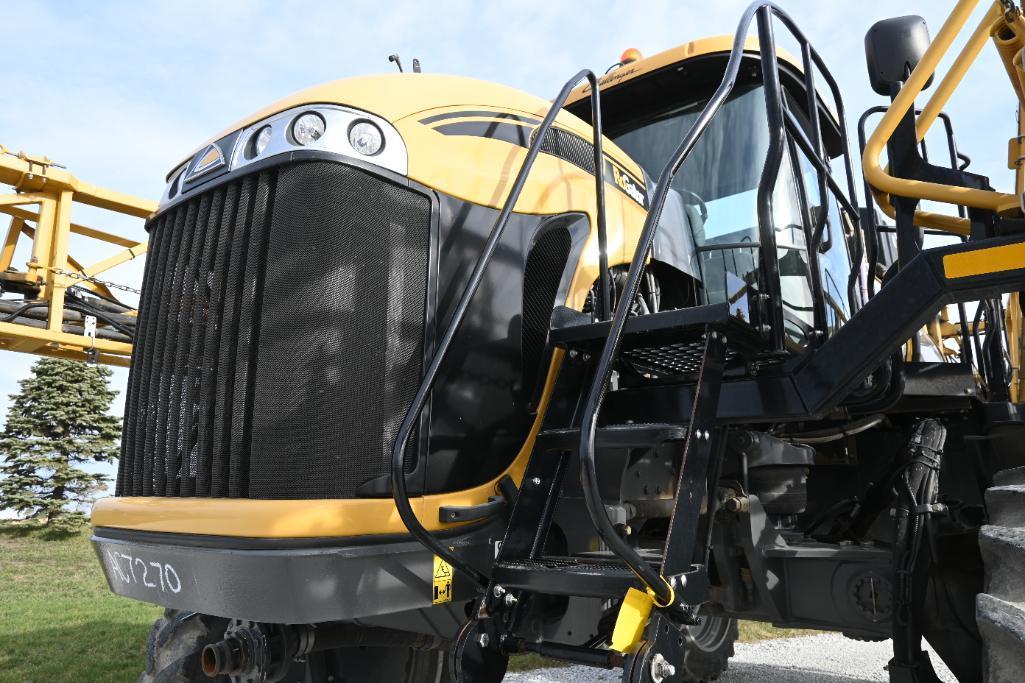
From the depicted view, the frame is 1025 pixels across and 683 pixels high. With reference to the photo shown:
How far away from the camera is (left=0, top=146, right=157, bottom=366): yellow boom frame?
28.5 feet

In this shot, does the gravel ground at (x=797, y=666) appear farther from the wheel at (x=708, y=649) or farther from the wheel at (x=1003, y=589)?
the wheel at (x=1003, y=589)

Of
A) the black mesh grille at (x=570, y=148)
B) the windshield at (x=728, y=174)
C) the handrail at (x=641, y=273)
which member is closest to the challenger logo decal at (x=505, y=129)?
the black mesh grille at (x=570, y=148)

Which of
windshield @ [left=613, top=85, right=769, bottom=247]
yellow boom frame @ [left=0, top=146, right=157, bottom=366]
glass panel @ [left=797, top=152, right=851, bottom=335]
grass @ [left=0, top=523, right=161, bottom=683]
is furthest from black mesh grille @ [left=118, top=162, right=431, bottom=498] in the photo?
yellow boom frame @ [left=0, top=146, right=157, bottom=366]

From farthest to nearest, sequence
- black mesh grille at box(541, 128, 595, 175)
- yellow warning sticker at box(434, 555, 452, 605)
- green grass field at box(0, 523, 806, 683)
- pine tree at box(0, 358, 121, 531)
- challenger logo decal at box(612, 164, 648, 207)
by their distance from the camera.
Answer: pine tree at box(0, 358, 121, 531)
green grass field at box(0, 523, 806, 683)
challenger logo decal at box(612, 164, 648, 207)
black mesh grille at box(541, 128, 595, 175)
yellow warning sticker at box(434, 555, 452, 605)

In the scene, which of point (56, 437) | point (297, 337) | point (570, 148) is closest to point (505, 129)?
point (570, 148)

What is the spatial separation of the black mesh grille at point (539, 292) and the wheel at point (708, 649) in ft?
7.49

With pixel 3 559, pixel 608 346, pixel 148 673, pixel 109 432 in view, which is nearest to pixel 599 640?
pixel 608 346

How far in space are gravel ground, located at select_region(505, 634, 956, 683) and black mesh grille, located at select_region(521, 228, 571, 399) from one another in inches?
104

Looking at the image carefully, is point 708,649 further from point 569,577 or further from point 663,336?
point 569,577

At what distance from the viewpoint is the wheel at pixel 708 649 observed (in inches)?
168

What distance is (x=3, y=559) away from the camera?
9.84 metres

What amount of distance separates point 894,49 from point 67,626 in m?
6.88

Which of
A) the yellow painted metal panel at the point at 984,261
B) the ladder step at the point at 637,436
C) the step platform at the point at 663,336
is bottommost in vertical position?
the ladder step at the point at 637,436

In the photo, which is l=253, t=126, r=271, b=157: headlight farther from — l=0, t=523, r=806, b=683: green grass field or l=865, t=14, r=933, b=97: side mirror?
l=0, t=523, r=806, b=683: green grass field
